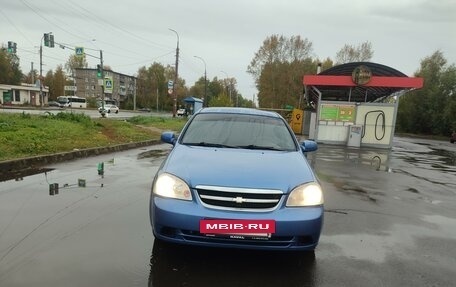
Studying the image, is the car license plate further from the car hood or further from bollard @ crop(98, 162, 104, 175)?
bollard @ crop(98, 162, 104, 175)

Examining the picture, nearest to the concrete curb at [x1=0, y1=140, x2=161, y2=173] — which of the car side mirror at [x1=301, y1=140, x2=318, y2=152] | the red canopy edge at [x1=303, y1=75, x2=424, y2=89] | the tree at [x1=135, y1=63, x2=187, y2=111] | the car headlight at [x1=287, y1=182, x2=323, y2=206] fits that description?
the car side mirror at [x1=301, y1=140, x2=318, y2=152]

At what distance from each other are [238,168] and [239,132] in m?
1.29

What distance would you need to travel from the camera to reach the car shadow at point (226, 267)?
3416 mm

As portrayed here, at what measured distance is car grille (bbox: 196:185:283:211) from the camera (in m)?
3.41

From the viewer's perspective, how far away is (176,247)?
13.4 feet

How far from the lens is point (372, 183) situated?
8828 millimetres

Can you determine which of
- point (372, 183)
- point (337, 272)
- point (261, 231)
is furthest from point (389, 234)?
point (372, 183)

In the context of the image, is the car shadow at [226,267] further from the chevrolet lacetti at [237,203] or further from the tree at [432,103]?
the tree at [432,103]

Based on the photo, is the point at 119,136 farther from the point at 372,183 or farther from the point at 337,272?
the point at 337,272

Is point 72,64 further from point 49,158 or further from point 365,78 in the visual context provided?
point 49,158

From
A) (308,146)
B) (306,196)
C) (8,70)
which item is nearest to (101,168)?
(308,146)

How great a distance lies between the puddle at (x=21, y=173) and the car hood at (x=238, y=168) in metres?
4.57

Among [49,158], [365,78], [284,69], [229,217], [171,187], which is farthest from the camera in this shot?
[284,69]

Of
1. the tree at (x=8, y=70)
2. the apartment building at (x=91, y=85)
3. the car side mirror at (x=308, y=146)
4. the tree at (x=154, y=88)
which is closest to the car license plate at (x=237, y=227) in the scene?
the car side mirror at (x=308, y=146)
